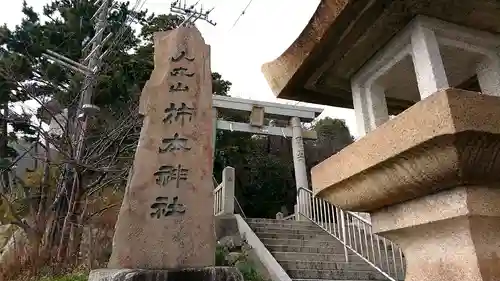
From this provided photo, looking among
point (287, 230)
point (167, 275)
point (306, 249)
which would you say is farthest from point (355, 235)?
point (167, 275)

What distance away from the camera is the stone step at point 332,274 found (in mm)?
6027

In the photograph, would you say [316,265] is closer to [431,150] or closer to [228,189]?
[228,189]

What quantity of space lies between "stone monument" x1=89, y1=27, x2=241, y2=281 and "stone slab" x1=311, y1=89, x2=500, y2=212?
6.52 ft

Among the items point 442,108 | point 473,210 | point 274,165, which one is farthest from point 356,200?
point 274,165

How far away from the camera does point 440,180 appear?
47.3 inches

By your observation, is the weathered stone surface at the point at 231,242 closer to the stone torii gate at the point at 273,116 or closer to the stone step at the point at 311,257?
the stone step at the point at 311,257

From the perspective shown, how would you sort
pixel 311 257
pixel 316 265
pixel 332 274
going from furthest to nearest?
pixel 311 257
pixel 316 265
pixel 332 274


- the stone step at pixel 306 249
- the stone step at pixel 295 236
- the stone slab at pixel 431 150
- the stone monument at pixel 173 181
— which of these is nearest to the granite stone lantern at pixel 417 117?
the stone slab at pixel 431 150

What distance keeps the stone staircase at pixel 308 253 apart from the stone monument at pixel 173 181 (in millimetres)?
2728

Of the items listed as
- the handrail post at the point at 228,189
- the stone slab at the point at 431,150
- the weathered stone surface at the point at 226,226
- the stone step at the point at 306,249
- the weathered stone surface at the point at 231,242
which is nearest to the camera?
the stone slab at the point at 431,150

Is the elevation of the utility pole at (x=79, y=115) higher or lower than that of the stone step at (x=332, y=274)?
higher

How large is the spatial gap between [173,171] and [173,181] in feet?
0.37

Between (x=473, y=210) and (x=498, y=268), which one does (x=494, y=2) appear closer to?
(x=473, y=210)

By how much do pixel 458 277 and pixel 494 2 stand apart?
1050 millimetres
